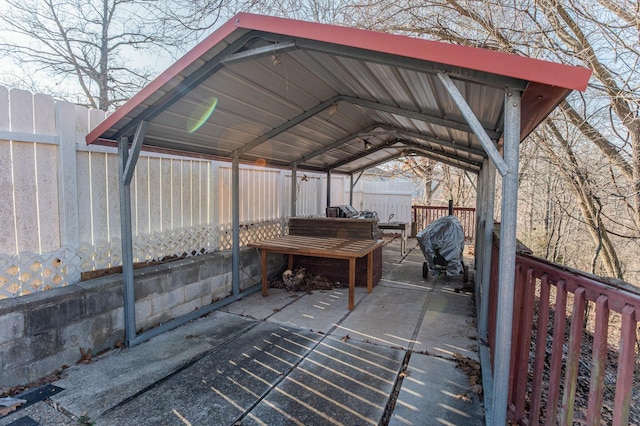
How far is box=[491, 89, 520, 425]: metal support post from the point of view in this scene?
1974 millimetres

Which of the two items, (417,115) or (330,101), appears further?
(330,101)

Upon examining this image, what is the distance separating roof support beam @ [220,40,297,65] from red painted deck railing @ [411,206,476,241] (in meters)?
9.90

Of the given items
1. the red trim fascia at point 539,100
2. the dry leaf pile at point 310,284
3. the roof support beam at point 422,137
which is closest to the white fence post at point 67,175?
the dry leaf pile at point 310,284

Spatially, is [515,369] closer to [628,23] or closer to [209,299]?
[209,299]

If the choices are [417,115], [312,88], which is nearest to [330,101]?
[312,88]

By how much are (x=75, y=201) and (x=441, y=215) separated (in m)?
11.2

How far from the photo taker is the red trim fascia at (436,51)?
1741 mm

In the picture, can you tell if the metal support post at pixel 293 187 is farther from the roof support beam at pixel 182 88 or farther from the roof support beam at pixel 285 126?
the roof support beam at pixel 182 88

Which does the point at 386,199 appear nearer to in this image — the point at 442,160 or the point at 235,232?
the point at 442,160

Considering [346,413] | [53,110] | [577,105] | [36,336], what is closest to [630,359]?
[346,413]

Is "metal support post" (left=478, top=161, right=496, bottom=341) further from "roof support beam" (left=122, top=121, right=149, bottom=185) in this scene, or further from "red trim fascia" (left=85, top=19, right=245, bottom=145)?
"roof support beam" (left=122, top=121, right=149, bottom=185)

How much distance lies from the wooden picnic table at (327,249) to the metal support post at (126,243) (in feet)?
6.64

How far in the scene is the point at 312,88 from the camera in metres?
3.91

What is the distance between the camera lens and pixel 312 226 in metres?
6.45
